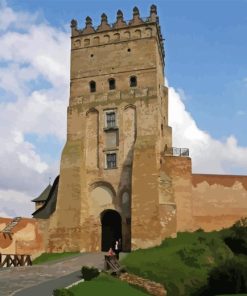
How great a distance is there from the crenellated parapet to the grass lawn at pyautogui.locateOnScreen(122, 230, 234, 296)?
17.8 m

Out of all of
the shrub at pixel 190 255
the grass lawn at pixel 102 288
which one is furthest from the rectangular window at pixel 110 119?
the grass lawn at pixel 102 288

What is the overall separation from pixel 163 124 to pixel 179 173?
5.41m

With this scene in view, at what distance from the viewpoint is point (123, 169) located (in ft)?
123

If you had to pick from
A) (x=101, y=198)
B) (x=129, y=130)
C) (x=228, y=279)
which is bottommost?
(x=228, y=279)

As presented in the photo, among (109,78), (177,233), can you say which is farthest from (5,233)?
(109,78)

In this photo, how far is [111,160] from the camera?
125 ft

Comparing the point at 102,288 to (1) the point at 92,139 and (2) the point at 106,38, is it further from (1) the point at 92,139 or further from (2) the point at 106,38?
(2) the point at 106,38

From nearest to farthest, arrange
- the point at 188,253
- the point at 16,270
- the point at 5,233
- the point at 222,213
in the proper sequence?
the point at 16,270 < the point at 188,253 < the point at 5,233 < the point at 222,213

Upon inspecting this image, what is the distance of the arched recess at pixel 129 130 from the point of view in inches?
1478

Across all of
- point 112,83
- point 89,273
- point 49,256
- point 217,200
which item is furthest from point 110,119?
point 89,273

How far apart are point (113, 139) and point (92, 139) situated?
5.93ft

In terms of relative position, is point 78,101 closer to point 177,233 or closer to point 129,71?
point 129,71

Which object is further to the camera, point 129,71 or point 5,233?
point 129,71

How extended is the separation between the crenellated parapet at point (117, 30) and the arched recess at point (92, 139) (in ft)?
21.6
